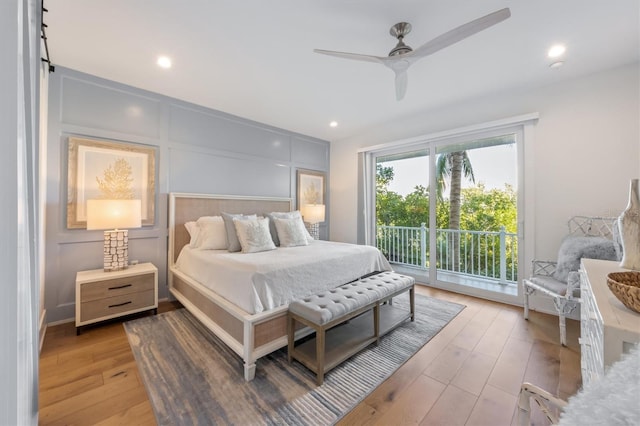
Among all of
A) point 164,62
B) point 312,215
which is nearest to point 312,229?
point 312,215

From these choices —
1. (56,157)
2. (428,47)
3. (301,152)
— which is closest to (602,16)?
(428,47)

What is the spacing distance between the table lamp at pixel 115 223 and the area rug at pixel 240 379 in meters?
0.70

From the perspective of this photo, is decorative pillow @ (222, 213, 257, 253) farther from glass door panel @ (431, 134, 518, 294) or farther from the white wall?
the white wall

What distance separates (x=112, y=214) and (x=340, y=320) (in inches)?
95.0

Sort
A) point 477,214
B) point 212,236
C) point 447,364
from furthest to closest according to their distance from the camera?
point 477,214 → point 212,236 → point 447,364

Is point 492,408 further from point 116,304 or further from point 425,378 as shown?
point 116,304

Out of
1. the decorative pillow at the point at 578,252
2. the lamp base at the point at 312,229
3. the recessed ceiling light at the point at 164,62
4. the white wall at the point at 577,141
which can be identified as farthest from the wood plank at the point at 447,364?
the recessed ceiling light at the point at 164,62

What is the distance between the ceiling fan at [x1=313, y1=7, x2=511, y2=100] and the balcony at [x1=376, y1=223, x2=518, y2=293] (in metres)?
2.69

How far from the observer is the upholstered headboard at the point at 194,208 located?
320cm

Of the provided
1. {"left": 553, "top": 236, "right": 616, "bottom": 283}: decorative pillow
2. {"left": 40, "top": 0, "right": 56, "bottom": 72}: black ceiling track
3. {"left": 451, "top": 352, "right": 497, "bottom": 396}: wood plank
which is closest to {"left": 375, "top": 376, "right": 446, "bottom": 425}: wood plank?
{"left": 451, "top": 352, "right": 497, "bottom": 396}: wood plank

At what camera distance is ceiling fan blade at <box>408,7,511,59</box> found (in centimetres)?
145

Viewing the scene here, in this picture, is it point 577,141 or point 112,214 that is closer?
point 112,214

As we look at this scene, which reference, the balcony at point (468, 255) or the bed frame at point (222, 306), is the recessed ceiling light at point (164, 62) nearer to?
the bed frame at point (222, 306)

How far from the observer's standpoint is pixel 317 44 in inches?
89.0
